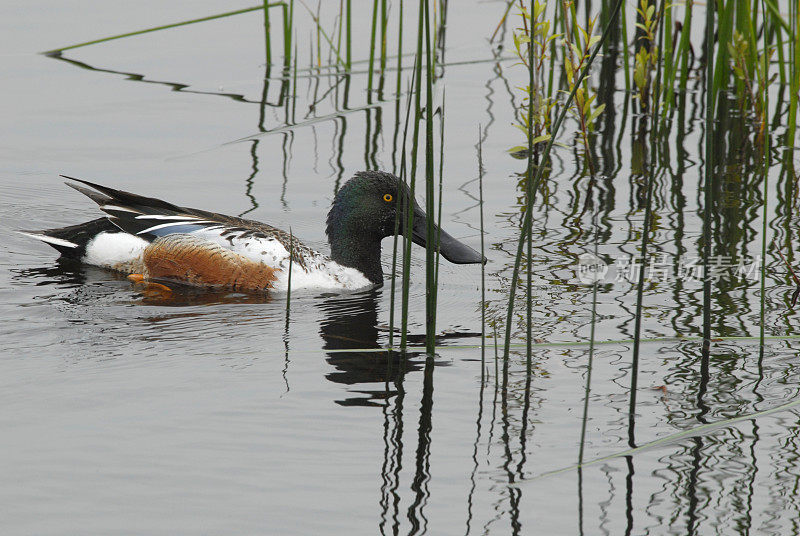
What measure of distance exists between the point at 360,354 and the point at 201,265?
192 cm

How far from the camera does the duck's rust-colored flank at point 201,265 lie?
7.13 metres

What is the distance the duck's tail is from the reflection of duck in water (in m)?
1.78

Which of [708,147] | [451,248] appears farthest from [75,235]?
[708,147]

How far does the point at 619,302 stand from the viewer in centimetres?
641

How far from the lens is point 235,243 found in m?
7.20

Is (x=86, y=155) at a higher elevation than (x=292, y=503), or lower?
higher

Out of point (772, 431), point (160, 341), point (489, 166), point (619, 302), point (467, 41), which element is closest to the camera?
point (772, 431)

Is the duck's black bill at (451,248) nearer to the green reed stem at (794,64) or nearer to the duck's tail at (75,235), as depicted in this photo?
the duck's tail at (75,235)

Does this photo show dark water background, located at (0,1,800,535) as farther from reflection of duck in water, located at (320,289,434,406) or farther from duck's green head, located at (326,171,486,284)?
duck's green head, located at (326,171,486,284)

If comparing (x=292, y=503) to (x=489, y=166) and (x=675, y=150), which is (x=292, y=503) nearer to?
(x=489, y=166)

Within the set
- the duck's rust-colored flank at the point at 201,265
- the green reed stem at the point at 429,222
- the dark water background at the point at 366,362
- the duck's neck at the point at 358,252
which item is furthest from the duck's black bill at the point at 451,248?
the green reed stem at the point at 429,222

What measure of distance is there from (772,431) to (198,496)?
2343mm

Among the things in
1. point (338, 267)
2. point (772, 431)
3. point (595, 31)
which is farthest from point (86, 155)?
point (772, 431)

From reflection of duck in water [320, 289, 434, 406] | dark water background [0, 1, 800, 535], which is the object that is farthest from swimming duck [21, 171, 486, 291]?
reflection of duck in water [320, 289, 434, 406]
